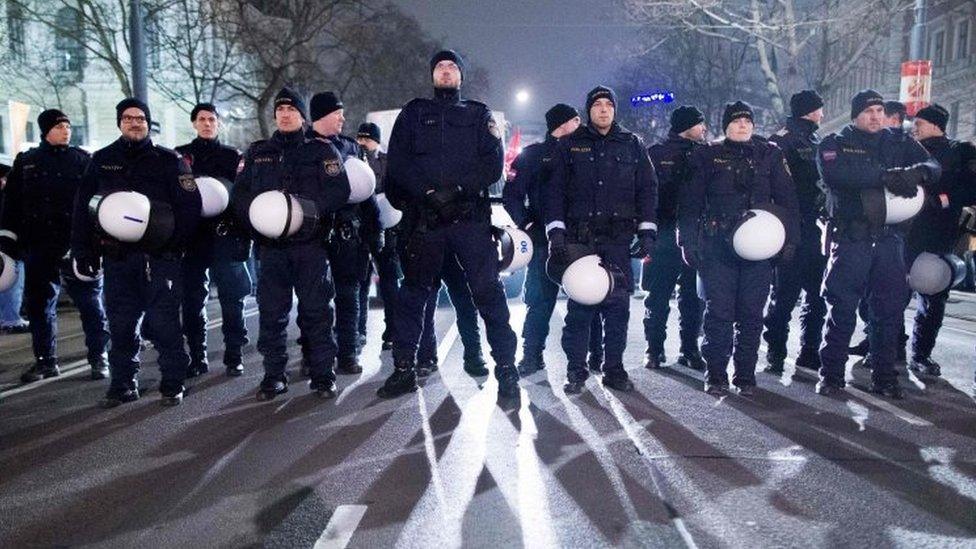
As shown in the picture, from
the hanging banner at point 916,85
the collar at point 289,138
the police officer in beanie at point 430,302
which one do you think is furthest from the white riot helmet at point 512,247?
the hanging banner at point 916,85

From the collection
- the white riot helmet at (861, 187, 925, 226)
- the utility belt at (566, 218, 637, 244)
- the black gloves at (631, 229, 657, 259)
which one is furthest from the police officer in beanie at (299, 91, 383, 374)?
the white riot helmet at (861, 187, 925, 226)

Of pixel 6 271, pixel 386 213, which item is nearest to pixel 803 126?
pixel 386 213

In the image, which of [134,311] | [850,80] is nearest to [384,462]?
[134,311]

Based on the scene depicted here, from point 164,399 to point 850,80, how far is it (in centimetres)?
5034

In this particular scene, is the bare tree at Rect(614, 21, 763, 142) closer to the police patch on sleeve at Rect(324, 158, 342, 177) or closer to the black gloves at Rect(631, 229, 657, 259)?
the black gloves at Rect(631, 229, 657, 259)

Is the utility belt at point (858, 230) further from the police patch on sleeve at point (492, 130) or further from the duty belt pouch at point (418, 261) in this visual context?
the duty belt pouch at point (418, 261)

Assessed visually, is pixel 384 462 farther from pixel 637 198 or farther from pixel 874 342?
pixel 874 342

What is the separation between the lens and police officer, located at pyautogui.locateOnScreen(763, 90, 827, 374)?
6.37 meters

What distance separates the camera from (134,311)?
5.47m

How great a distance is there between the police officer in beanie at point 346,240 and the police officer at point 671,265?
7.99 ft

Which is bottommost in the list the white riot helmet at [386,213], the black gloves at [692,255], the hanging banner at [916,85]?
the black gloves at [692,255]

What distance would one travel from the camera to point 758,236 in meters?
5.37

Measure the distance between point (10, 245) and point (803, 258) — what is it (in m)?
6.47

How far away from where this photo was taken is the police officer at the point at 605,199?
18.6ft
